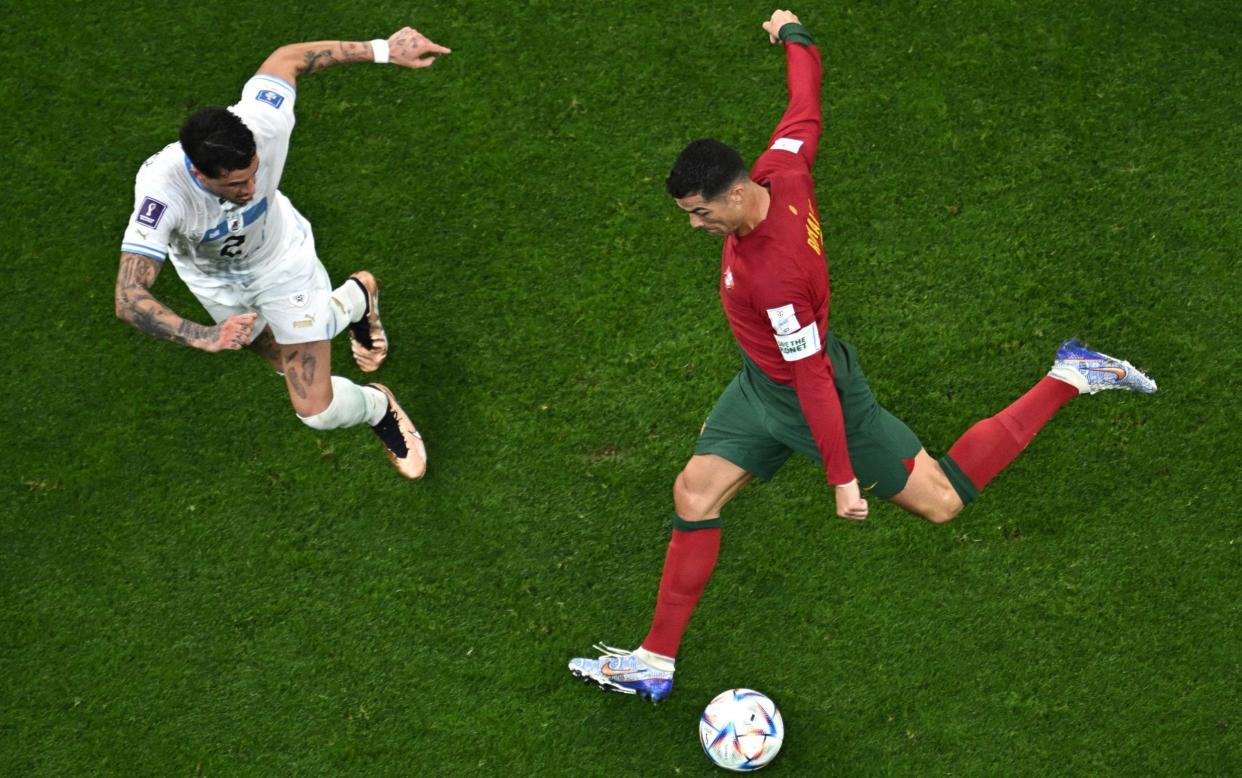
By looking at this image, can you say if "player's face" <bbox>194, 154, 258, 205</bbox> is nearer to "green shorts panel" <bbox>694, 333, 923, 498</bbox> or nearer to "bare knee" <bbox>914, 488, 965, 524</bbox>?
"green shorts panel" <bbox>694, 333, 923, 498</bbox>

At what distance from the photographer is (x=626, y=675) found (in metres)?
6.95

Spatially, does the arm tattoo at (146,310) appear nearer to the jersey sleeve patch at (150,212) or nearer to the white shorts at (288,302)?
the jersey sleeve patch at (150,212)

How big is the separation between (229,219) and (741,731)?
3520mm

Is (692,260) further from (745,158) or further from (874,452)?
(874,452)

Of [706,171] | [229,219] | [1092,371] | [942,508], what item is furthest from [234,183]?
[1092,371]

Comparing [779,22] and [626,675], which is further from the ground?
[779,22]

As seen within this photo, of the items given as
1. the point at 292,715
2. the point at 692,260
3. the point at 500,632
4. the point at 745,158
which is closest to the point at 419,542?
the point at 500,632

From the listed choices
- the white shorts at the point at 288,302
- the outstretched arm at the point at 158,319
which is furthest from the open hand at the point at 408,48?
the outstretched arm at the point at 158,319

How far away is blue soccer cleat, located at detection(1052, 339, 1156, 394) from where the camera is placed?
6961mm

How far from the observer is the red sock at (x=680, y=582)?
21.6 feet

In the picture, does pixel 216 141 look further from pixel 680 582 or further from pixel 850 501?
pixel 850 501

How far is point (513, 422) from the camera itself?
7566 mm

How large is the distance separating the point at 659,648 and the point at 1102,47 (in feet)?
14.5

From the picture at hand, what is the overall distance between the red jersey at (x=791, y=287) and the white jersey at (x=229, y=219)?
7.48 ft
